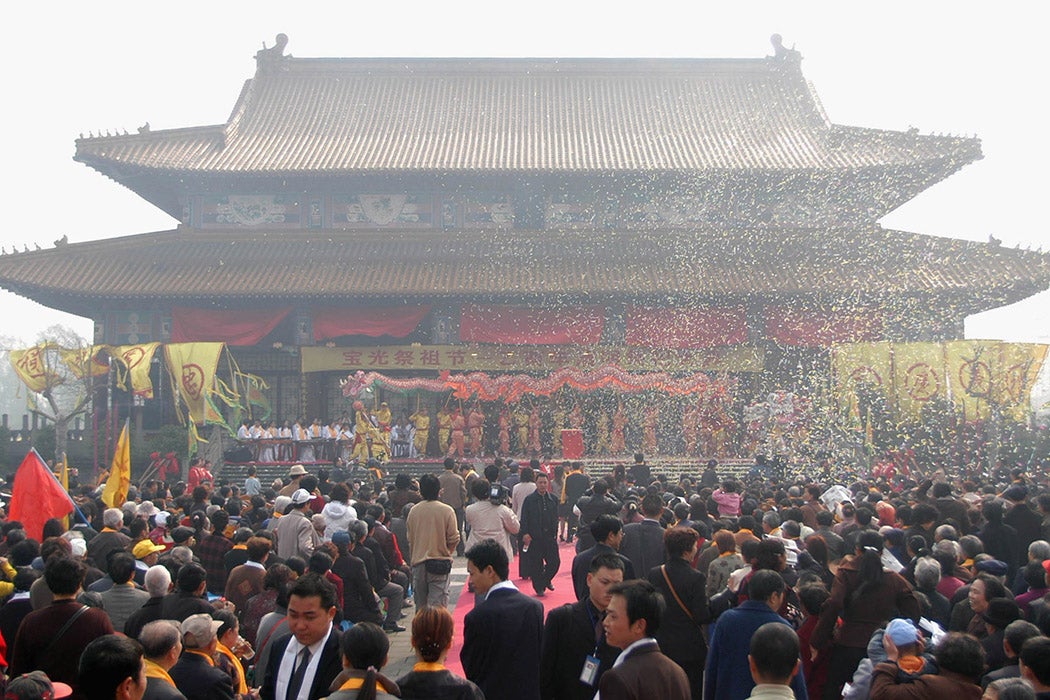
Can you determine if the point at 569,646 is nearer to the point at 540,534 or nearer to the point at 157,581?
the point at 157,581

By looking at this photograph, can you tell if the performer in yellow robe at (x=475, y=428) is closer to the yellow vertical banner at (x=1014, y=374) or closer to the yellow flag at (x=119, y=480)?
the yellow vertical banner at (x=1014, y=374)

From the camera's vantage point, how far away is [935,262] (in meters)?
26.7

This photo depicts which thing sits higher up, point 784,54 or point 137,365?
point 784,54

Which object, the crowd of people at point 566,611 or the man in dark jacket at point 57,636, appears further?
the man in dark jacket at point 57,636

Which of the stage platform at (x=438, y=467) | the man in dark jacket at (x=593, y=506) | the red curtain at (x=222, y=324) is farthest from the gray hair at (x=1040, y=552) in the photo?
the red curtain at (x=222, y=324)

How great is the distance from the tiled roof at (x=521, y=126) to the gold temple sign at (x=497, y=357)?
17.6 feet

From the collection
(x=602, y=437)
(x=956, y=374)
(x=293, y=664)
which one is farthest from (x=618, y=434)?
(x=293, y=664)

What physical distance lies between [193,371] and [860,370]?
15995 mm

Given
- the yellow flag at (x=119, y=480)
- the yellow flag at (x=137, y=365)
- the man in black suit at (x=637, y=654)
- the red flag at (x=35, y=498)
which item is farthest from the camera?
the yellow flag at (x=137, y=365)

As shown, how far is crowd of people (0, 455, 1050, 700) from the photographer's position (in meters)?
4.39

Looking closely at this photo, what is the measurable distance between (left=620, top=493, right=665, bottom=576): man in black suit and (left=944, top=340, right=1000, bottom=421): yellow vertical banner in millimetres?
15320

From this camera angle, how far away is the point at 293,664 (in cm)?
524

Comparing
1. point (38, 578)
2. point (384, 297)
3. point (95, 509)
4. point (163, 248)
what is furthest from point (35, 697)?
point (163, 248)

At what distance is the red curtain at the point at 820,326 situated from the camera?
84.7ft
